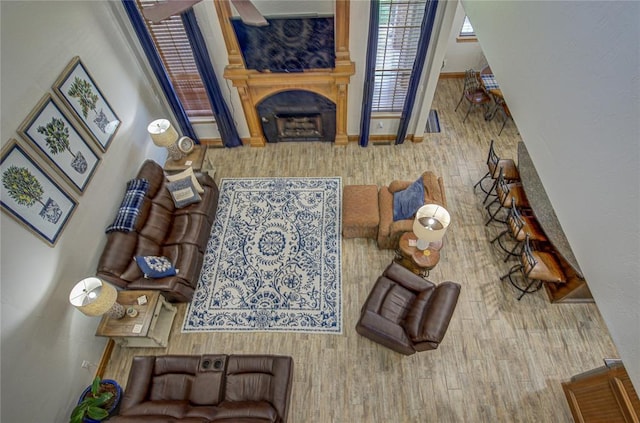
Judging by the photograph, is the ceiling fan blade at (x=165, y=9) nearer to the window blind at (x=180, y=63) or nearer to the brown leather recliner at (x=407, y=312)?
the window blind at (x=180, y=63)

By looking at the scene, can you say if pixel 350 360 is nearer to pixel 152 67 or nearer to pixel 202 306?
pixel 202 306

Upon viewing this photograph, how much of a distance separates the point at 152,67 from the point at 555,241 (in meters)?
5.85

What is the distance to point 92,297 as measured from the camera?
10.8 ft

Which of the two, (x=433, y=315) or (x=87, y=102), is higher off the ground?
(x=87, y=102)

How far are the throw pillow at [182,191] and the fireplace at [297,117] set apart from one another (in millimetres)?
1766

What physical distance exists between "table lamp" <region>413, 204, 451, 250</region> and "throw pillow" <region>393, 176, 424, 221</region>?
0.98 feet

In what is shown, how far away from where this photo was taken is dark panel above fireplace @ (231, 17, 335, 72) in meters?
4.23

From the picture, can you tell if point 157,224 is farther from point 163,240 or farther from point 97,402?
point 97,402

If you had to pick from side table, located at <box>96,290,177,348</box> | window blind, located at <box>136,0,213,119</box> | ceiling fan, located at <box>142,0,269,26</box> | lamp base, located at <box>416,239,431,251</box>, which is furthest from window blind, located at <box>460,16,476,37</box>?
side table, located at <box>96,290,177,348</box>

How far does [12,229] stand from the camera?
3045 millimetres

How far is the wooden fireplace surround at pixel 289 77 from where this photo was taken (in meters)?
4.27

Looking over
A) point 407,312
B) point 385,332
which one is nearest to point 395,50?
point 407,312

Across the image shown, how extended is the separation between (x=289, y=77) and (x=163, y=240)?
296cm

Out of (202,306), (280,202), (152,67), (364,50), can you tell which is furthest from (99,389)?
(364,50)
